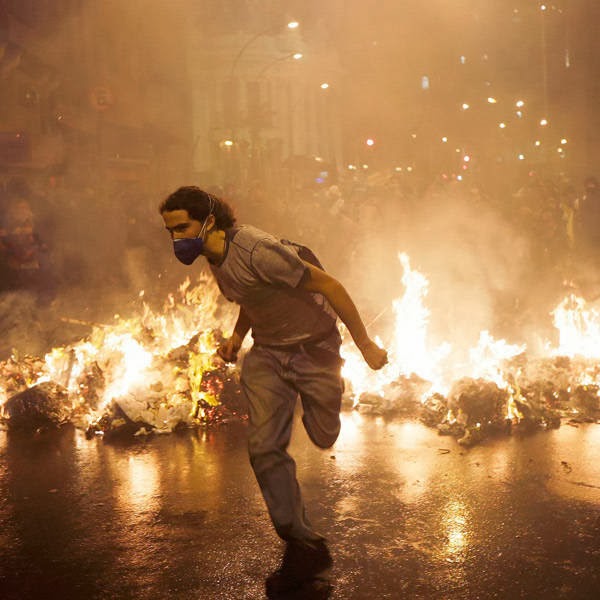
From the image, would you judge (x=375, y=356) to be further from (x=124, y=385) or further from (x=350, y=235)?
(x=350, y=235)

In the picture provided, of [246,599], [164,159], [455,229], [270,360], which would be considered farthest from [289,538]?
[164,159]

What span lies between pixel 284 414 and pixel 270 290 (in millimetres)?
700

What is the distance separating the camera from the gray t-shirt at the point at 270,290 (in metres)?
3.38

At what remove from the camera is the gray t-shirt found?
11.1 ft

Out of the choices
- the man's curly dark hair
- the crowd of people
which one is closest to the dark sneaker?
the man's curly dark hair

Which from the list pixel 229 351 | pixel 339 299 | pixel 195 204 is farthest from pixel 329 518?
pixel 195 204

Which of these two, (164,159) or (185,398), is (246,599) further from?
(164,159)

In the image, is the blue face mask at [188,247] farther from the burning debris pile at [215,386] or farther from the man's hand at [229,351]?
the burning debris pile at [215,386]

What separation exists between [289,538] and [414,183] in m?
19.1

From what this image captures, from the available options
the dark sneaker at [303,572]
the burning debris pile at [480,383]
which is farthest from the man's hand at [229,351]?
→ the burning debris pile at [480,383]

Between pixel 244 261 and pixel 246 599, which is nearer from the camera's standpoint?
pixel 246 599

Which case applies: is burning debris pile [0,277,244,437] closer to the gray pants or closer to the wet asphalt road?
the wet asphalt road

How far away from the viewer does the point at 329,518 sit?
3953 millimetres

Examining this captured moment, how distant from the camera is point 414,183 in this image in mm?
21562
